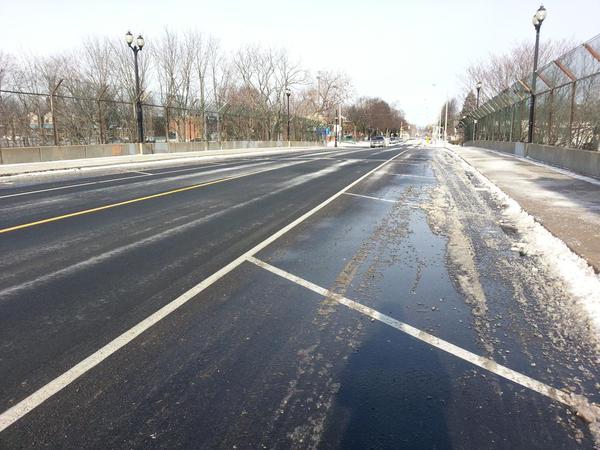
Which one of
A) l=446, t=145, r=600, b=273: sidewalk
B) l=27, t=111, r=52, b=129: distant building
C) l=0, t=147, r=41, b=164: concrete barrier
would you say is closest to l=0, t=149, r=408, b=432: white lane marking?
l=446, t=145, r=600, b=273: sidewalk

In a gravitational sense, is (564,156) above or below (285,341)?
above

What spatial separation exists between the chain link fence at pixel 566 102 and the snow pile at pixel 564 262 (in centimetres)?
835

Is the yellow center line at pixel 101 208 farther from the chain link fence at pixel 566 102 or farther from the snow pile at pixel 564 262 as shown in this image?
the chain link fence at pixel 566 102

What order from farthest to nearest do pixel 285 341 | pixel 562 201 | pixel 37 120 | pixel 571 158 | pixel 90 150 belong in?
pixel 90 150, pixel 37 120, pixel 571 158, pixel 562 201, pixel 285 341

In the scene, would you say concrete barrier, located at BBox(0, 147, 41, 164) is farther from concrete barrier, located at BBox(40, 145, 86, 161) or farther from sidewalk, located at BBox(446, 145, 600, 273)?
sidewalk, located at BBox(446, 145, 600, 273)

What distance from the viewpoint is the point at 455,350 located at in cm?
357

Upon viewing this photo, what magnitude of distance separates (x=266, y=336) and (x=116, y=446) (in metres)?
1.51

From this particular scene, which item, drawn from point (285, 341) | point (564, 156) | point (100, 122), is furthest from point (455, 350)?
point (100, 122)

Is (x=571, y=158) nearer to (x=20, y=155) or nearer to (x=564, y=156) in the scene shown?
(x=564, y=156)

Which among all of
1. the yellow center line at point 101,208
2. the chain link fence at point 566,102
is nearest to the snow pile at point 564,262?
the yellow center line at point 101,208

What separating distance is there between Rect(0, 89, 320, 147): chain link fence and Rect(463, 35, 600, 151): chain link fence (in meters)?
21.8

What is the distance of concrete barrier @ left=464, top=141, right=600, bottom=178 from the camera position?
1462 centimetres

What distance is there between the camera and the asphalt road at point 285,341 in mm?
2666

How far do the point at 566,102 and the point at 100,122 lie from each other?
2355 centimetres
